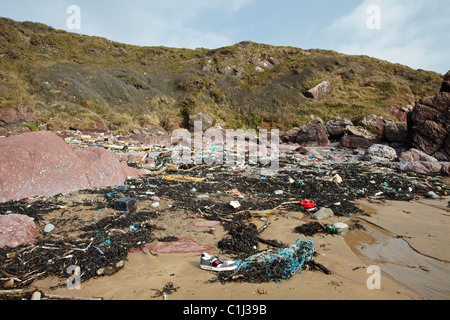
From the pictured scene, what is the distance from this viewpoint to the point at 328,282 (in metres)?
1.93

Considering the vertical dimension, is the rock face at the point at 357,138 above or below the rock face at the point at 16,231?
above

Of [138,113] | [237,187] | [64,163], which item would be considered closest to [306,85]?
[138,113]

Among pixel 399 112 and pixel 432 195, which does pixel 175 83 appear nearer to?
pixel 399 112

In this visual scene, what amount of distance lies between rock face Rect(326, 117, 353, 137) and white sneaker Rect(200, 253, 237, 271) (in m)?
14.7

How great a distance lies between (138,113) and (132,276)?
56.2ft

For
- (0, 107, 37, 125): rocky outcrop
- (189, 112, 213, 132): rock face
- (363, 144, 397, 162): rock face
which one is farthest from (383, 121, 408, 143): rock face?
(0, 107, 37, 125): rocky outcrop

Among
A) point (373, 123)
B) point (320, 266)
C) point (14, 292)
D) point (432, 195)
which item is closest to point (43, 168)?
point (14, 292)

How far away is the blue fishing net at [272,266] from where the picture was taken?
6.33 ft

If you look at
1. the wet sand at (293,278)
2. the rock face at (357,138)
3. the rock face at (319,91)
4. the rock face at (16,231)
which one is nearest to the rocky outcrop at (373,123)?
the rock face at (357,138)

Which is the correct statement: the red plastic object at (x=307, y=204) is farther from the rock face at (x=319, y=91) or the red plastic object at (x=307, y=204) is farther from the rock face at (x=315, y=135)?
the rock face at (x=319, y=91)

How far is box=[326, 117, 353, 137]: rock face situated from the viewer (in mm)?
14727

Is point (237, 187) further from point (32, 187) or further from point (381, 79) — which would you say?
Answer: point (381, 79)

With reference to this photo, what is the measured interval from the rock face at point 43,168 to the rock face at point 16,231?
1.18 m

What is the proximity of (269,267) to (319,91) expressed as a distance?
24.5 m
